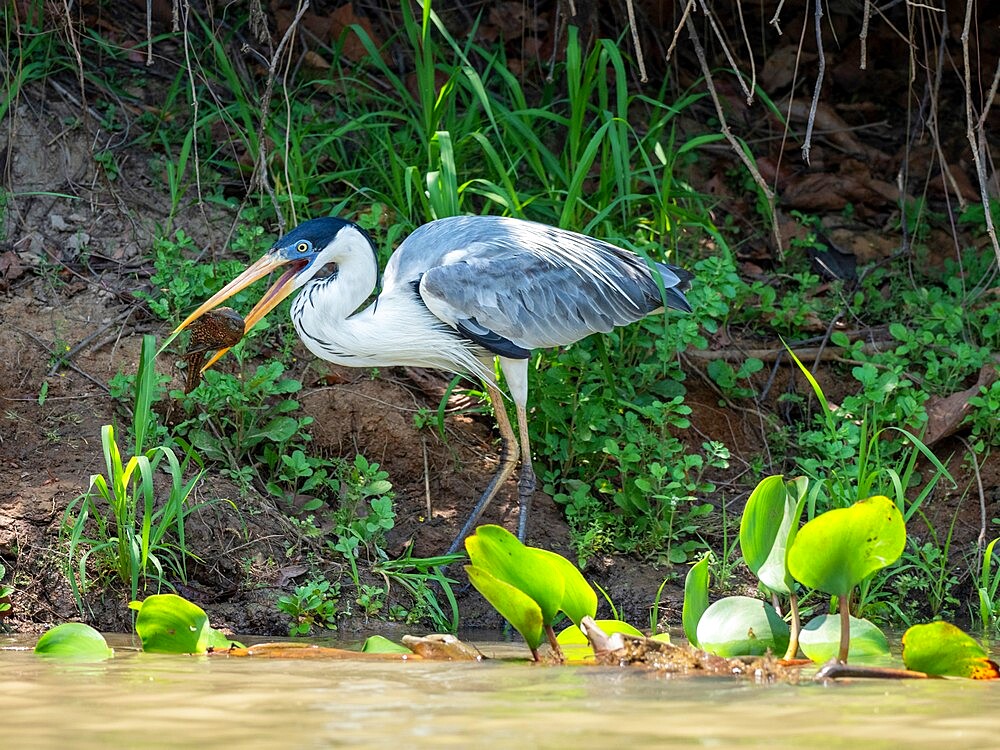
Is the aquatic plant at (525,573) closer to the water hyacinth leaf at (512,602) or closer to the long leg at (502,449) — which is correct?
the water hyacinth leaf at (512,602)

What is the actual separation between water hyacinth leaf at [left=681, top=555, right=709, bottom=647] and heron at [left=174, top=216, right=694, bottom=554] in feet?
5.18

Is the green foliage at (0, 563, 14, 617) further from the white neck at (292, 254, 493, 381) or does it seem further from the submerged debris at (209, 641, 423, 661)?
the white neck at (292, 254, 493, 381)

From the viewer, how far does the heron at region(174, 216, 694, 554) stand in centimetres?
508

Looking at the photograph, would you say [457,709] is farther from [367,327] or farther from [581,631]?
[367,327]

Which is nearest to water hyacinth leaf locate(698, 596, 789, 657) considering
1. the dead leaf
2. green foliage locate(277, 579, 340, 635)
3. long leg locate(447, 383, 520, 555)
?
green foliage locate(277, 579, 340, 635)

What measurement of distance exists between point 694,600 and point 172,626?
4.66 ft

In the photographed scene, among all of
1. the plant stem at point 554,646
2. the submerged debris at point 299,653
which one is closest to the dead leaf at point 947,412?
the plant stem at point 554,646

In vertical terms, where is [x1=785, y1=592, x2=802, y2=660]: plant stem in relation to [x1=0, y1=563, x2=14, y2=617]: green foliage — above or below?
above

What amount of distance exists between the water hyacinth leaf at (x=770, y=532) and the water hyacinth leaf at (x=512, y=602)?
601 mm

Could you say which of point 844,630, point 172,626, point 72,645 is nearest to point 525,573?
point 844,630

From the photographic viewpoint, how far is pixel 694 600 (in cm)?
358

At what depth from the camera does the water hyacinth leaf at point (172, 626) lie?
361 cm

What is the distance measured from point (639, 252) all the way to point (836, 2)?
8.60 feet

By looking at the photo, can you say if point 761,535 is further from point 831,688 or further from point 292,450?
point 292,450
